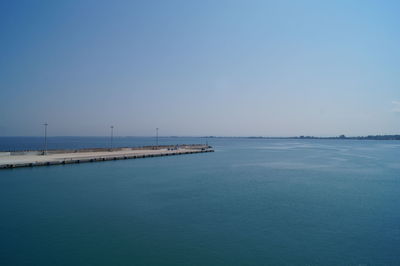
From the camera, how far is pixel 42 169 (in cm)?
3372

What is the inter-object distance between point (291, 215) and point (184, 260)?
26.8 ft

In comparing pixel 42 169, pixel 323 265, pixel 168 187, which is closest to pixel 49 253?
pixel 323 265

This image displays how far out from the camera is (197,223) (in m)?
14.8

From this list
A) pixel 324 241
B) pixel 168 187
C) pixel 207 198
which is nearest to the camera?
pixel 324 241

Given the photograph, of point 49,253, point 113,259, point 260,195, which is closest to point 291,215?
point 260,195

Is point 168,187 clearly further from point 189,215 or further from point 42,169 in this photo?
point 42,169

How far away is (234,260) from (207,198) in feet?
32.3

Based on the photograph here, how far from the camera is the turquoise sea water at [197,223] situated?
11.0 meters

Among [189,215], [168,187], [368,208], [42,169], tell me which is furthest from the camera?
[42,169]

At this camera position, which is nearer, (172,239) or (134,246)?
(134,246)

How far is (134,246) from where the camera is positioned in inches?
464

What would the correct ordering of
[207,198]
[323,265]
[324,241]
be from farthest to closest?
[207,198] < [324,241] < [323,265]

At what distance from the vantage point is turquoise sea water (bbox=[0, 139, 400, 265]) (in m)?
11.0

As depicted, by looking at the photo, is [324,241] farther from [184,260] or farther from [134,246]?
[134,246]
